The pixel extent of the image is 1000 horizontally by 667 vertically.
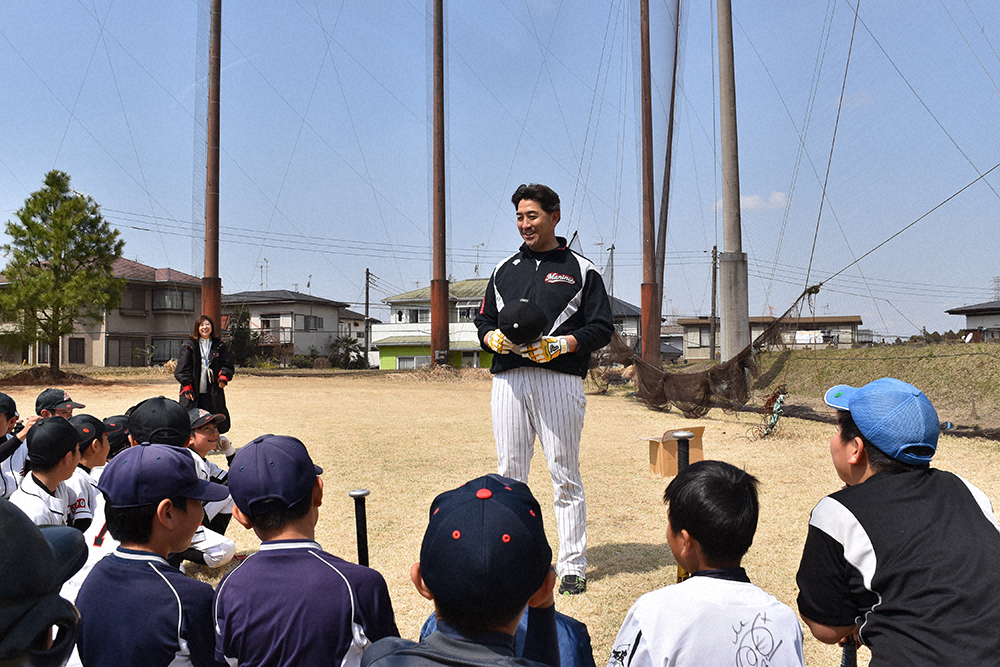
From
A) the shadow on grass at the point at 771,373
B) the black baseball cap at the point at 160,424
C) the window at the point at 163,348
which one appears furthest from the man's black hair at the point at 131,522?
the window at the point at 163,348

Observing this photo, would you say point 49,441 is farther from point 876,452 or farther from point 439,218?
point 439,218

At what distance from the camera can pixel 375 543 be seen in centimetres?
411

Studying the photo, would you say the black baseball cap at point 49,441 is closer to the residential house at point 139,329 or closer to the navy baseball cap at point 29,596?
the navy baseball cap at point 29,596

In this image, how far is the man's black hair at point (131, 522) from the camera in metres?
1.97

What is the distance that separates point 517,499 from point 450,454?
599 centimetres

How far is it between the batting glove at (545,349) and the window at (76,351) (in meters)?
38.8

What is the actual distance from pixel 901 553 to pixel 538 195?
2.28m

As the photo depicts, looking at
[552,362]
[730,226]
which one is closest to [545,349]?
[552,362]

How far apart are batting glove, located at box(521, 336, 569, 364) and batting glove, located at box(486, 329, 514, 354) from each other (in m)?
0.09

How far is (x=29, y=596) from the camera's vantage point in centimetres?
83

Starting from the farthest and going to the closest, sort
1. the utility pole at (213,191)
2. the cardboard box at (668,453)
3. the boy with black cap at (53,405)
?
the utility pole at (213,191) < the cardboard box at (668,453) < the boy with black cap at (53,405)

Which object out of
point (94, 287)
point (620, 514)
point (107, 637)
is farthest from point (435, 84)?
point (107, 637)

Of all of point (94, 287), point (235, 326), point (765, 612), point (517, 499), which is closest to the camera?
point (517, 499)

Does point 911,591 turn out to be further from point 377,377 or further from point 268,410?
point 377,377
